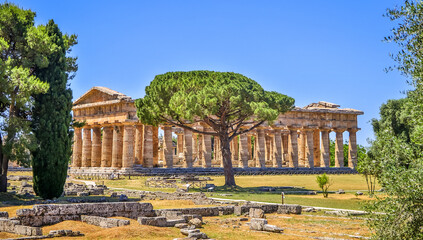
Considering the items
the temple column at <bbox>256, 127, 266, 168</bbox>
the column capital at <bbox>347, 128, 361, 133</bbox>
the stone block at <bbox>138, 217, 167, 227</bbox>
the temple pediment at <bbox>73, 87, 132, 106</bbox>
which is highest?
the temple pediment at <bbox>73, 87, 132, 106</bbox>

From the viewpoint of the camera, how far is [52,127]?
24.8 meters

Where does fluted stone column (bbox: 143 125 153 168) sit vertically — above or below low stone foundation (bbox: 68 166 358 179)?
above

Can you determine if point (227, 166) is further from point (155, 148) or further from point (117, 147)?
point (155, 148)

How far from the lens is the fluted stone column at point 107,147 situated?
49.3 m

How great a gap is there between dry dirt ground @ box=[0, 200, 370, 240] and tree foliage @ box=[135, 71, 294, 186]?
15509 mm

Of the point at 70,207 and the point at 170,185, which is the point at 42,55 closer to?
the point at 70,207

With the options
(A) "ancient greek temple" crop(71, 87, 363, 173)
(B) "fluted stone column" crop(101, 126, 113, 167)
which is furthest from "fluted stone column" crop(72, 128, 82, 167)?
(B) "fluted stone column" crop(101, 126, 113, 167)

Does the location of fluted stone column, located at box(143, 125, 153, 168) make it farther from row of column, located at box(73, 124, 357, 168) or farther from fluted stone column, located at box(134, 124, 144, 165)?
fluted stone column, located at box(134, 124, 144, 165)

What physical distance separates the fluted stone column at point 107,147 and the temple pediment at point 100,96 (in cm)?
341

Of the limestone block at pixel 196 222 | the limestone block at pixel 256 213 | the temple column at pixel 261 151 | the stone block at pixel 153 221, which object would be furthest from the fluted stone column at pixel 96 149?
the stone block at pixel 153 221

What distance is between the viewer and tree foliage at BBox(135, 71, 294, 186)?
33.1 meters

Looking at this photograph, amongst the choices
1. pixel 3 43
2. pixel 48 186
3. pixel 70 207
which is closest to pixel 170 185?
pixel 48 186

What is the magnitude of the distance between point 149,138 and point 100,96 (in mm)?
8253

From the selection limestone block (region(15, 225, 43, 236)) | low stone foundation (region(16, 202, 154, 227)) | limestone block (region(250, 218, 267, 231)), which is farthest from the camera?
limestone block (region(250, 218, 267, 231))
